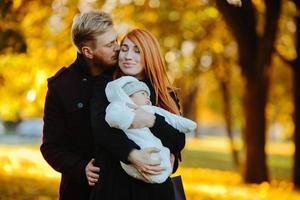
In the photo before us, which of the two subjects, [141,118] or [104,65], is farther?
[104,65]

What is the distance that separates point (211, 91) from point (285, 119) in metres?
6.40

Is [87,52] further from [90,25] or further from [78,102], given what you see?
[78,102]

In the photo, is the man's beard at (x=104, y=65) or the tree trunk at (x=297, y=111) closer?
the man's beard at (x=104, y=65)

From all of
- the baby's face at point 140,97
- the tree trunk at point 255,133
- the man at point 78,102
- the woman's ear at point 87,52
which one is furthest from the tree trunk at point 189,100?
the baby's face at point 140,97

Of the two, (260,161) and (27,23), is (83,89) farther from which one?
(260,161)

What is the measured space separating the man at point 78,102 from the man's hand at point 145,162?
0.41m

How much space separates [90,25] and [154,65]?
412mm

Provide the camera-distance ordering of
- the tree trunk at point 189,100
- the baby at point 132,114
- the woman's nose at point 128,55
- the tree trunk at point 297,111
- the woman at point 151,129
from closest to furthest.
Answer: the baby at point 132,114 → the woman at point 151,129 → the woman's nose at point 128,55 → the tree trunk at point 297,111 → the tree trunk at point 189,100

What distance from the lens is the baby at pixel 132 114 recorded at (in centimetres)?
317

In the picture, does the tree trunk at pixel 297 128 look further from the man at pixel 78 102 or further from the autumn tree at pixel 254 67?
the man at pixel 78 102

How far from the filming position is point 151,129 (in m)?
3.27

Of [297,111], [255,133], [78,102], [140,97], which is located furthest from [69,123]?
[255,133]

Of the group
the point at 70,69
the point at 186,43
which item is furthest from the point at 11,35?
the point at 186,43

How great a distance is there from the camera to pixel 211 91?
138 ft
